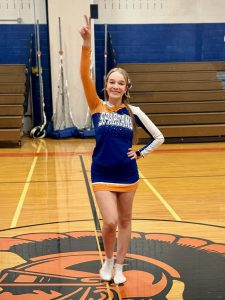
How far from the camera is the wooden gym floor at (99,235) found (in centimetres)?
305

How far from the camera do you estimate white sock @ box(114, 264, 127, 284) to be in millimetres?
3066

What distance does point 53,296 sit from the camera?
9.60 feet

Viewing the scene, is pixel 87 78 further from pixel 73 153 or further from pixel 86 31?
pixel 73 153

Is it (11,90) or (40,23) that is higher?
(40,23)

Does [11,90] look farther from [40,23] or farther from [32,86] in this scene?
[40,23]

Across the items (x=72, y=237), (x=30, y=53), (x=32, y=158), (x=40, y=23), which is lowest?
(x=32, y=158)

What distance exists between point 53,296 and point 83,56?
1655 mm

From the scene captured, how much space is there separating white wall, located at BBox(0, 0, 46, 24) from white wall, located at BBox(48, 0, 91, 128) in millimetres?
561

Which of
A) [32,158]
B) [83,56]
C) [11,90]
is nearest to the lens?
[83,56]

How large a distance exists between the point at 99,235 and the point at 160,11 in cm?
956

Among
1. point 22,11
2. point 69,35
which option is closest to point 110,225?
point 69,35

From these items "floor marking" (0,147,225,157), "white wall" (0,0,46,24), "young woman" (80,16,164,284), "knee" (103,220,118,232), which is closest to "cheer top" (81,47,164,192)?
"young woman" (80,16,164,284)

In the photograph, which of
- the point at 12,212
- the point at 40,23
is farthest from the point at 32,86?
the point at 12,212

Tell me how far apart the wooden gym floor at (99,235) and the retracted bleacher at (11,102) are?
94.6 inches
